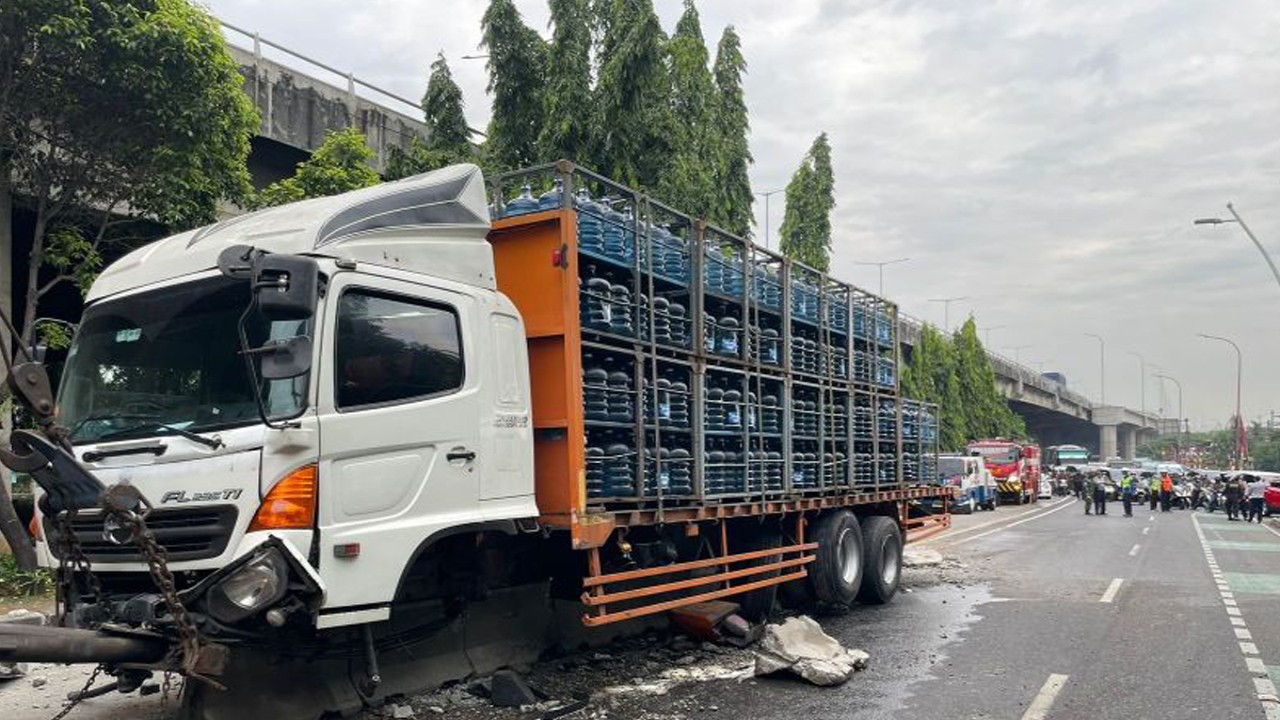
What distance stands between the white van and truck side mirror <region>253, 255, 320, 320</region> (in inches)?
1102

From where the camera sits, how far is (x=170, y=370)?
505 centimetres

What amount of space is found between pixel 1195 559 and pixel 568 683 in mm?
14623

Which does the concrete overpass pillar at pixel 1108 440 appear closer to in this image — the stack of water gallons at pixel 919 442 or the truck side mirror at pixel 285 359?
the stack of water gallons at pixel 919 442

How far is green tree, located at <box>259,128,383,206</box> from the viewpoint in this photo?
11.8m

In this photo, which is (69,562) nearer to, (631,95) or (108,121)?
(108,121)

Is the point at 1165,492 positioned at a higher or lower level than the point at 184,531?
lower

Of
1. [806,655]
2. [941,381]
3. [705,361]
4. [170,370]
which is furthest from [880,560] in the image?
[941,381]

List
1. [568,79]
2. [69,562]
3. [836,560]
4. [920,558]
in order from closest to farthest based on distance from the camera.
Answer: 1. [69,562]
2. [836,560]
3. [568,79]
4. [920,558]

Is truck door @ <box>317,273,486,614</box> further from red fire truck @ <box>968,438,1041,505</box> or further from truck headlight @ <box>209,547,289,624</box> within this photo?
red fire truck @ <box>968,438,1041,505</box>

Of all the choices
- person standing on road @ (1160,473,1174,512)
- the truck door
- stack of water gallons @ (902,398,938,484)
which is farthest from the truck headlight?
person standing on road @ (1160,473,1174,512)

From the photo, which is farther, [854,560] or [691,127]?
[691,127]

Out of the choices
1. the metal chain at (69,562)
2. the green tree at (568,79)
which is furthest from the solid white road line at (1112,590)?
the metal chain at (69,562)

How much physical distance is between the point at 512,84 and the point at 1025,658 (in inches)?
416

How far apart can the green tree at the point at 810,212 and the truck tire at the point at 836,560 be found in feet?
60.9
